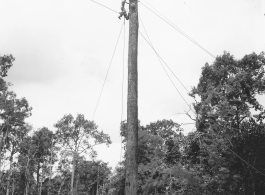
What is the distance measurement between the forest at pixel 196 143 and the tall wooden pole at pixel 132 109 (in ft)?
17.2

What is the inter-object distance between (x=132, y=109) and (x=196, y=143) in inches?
412

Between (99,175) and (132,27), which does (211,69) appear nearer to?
(132,27)

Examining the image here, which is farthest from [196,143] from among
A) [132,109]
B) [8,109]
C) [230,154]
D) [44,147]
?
[44,147]

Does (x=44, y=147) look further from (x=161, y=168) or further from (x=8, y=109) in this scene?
(x=161, y=168)

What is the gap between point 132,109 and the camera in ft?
16.7

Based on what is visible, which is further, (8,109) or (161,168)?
(8,109)

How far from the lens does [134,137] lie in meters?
4.97

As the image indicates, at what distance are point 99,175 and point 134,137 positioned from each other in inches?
3110

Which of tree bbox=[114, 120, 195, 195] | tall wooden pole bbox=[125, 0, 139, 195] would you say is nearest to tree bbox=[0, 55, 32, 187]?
tree bbox=[114, 120, 195, 195]

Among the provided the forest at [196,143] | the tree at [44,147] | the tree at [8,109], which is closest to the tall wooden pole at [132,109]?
the forest at [196,143]

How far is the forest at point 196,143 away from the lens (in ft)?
33.3

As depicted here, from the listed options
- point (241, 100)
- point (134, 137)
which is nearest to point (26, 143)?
point (241, 100)

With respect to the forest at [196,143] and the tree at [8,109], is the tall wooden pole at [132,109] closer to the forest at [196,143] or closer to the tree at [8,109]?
the forest at [196,143]

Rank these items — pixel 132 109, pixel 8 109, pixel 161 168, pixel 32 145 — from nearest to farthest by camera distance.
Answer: pixel 132 109 < pixel 161 168 < pixel 8 109 < pixel 32 145
